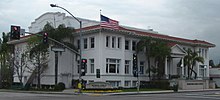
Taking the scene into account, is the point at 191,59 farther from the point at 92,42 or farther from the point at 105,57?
the point at 92,42

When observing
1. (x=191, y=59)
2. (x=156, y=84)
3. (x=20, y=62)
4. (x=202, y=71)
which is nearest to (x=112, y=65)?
(x=156, y=84)

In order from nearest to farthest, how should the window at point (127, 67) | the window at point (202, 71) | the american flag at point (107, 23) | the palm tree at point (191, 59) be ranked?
1. the american flag at point (107, 23)
2. the window at point (127, 67)
3. the palm tree at point (191, 59)
4. the window at point (202, 71)

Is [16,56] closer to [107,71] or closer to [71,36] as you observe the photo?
[71,36]

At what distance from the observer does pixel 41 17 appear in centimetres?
6319

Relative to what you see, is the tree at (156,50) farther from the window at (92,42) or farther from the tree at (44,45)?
the tree at (44,45)

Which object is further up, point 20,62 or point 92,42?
point 92,42

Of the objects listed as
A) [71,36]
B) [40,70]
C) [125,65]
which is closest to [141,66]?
[125,65]

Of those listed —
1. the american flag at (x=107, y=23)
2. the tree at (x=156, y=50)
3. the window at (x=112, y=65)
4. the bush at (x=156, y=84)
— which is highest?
the american flag at (x=107, y=23)

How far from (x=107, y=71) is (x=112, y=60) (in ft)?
6.82

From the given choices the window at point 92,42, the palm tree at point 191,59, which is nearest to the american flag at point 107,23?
the window at point 92,42

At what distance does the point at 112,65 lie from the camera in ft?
169

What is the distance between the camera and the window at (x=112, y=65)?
5072 centimetres

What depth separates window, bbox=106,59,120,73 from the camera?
50.7 metres

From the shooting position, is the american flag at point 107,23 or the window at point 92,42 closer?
the american flag at point 107,23
